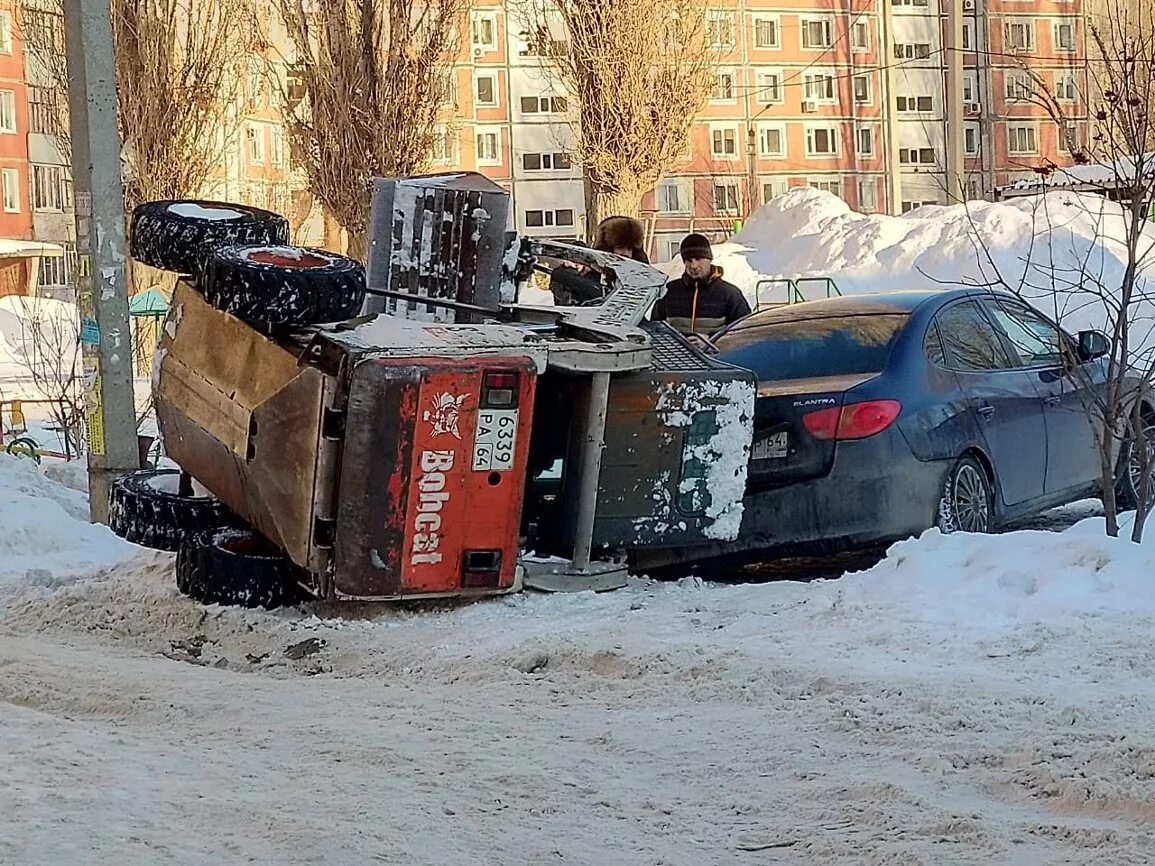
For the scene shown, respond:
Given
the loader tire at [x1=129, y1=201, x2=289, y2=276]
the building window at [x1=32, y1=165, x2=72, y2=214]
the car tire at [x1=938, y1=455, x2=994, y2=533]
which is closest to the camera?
the car tire at [x1=938, y1=455, x2=994, y2=533]

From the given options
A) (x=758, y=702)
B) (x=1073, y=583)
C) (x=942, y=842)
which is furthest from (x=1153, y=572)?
(x=942, y=842)

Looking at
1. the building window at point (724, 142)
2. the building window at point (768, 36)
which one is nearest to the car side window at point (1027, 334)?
the building window at point (724, 142)

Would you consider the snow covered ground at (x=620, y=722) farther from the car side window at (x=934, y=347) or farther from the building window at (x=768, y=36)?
the building window at (x=768, y=36)

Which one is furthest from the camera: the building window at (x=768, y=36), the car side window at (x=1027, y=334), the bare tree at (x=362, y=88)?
the building window at (x=768, y=36)

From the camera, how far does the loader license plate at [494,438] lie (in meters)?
6.72

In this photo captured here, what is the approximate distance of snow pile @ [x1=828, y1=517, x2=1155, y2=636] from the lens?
607 centimetres

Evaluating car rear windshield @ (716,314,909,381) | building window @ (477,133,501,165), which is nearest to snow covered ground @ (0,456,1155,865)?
car rear windshield @ (716,314,909,381)

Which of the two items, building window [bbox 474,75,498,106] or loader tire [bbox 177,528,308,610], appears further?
building window [bbox 474,75,498,106]

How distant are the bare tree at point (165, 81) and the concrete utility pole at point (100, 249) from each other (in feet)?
51.2

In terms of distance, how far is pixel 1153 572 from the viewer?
6.28 m

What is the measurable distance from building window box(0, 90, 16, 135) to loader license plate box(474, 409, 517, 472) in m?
48.4

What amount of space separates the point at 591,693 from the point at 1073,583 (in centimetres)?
195

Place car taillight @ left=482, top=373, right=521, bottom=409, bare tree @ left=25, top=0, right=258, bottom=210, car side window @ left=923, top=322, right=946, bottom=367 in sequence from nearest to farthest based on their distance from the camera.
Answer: car taillight @ left=482, top=373, right=521, bottom=409 < car side window @ left=923, top=322, right=946, bottom=367 < bare tree @ left=25, top=0, right=258, bottom=210

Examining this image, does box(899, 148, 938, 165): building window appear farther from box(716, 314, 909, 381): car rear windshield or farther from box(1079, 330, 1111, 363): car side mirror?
box(716, 314, 909, 381): car rear windshield
